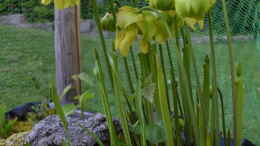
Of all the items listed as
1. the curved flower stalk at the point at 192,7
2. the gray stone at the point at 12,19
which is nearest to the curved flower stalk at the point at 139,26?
the curved flower stalk at the point at 192,7

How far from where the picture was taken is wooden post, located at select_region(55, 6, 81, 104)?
1.33 meters

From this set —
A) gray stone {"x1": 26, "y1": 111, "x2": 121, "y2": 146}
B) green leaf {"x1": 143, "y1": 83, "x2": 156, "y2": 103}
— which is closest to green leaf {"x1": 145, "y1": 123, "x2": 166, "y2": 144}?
green leaf {"x1": 143, "y1": 83, "x2": 156, "y2": 103}

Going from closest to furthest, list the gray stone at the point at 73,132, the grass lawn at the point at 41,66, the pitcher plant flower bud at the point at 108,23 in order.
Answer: the pitcher plant flower bud at the point at 108,23 < the gray stone at the point at 73,132 < the grass lawn at the point at 41,66

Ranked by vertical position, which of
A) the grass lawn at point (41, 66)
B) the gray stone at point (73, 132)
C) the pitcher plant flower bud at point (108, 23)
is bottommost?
the grass lawn at point (41, 66)

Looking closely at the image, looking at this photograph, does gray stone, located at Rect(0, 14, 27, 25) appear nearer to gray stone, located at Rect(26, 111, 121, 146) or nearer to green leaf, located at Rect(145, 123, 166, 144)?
gray stone, located at Rect(26, 111, 121, 146)

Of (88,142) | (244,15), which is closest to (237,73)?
(244,15)

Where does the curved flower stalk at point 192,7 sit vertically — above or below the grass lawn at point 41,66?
above

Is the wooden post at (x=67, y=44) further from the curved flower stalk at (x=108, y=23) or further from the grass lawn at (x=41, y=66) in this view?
the curved flower stalk at (x=108, y=23)

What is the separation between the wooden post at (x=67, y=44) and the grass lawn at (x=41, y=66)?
0.23 ft

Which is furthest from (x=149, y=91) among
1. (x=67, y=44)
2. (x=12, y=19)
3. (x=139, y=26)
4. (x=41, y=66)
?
(x=12, y=19)

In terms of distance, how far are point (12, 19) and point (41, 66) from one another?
1.10 metres

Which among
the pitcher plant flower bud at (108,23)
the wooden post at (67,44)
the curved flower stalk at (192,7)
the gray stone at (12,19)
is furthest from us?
the gray stone at (12,19)

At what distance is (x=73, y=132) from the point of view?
2.84ft

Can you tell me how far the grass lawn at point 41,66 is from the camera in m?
1.08
